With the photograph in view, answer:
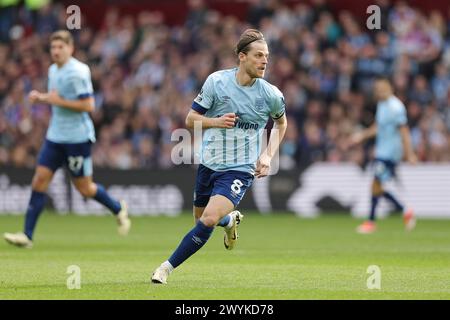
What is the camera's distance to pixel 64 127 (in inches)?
579

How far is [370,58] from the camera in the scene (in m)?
25.1

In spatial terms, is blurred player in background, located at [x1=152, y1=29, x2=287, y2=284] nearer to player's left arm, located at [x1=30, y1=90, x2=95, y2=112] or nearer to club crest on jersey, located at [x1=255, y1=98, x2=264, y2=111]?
club crest on jersey, located at [x1=255, y1=98, x2=264, y2=111]

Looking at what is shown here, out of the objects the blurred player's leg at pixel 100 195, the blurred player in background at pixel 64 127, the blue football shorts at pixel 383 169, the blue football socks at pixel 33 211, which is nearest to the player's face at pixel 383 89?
the blue football shorts at pixel 383 169

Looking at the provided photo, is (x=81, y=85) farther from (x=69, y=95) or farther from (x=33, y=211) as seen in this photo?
(x=33, y=211)

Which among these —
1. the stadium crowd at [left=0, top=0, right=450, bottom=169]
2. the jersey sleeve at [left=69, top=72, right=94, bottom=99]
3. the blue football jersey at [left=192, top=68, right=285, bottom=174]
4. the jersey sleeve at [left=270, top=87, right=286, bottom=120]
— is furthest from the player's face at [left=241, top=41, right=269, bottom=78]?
the stadium crowd at [left=0, top=0, right=450, bottom=169]

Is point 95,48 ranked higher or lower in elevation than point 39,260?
higher

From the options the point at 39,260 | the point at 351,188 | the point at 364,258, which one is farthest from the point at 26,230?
the point at 351,188

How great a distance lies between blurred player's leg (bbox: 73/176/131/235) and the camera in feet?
49.3

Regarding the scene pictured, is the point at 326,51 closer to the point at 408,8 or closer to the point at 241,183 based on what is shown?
the point at 408,8

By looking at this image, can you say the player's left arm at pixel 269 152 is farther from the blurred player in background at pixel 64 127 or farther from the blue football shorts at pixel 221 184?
the blurred player in background at pixel 64 127

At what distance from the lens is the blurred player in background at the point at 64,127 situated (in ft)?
47.6

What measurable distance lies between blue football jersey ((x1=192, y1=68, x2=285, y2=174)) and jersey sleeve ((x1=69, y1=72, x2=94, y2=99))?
427 cm

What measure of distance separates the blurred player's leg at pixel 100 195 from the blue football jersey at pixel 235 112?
4753mm
